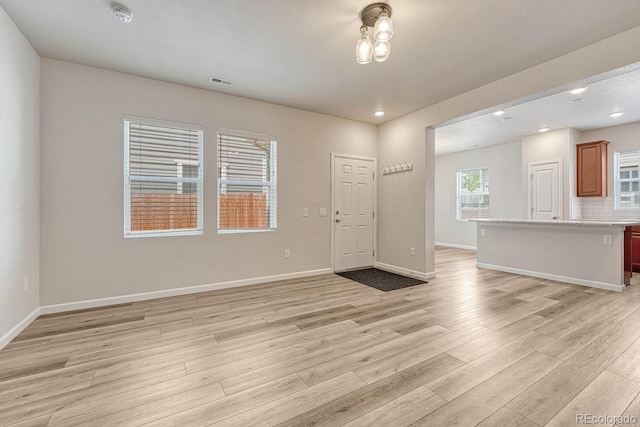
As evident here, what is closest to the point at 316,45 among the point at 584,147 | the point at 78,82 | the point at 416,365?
the point at 78,82

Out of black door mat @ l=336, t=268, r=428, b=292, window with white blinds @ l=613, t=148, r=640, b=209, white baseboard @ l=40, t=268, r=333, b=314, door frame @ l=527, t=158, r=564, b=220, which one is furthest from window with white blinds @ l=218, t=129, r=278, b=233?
window with white blinds @ l=613, t=148, r=640, b=209

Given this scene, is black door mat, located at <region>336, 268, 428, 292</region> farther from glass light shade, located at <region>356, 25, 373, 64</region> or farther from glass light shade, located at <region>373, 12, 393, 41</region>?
glass light shade, located at <region>373, 12, 393, 41</region>

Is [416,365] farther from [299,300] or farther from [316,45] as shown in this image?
[316,45]

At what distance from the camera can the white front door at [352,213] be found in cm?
514

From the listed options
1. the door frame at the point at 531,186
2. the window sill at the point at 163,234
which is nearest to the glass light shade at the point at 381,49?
the window sill at the point at 163,234

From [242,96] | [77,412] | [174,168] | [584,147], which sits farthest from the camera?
[584,147]

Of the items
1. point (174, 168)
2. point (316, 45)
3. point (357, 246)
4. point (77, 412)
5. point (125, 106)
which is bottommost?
point (77, 412)

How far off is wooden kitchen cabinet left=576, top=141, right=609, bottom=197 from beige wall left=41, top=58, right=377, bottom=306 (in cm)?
602

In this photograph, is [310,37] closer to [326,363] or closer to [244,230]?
[244,230]

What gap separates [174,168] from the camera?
3809 mm

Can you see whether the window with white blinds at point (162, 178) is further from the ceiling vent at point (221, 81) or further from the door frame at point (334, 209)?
the door frame at point (334, 209)

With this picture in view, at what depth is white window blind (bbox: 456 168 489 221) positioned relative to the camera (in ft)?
25.9

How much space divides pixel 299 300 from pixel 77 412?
7.43 feet

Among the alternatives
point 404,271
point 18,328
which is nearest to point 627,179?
point 404,271
